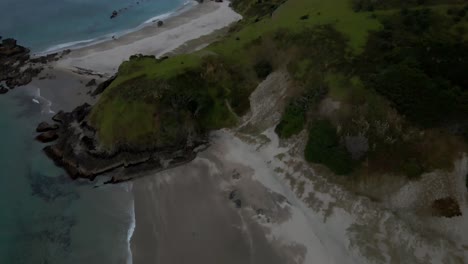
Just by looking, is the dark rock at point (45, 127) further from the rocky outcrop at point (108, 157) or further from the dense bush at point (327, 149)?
the dense bush at point (327, 149)

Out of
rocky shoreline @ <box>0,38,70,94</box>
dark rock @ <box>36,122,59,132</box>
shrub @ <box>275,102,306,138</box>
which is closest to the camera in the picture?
shrub @ <box>275,102,306,138</box>

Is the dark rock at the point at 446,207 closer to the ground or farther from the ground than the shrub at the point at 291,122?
closer to the ground

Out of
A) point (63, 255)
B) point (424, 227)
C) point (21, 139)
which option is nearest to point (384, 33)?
point (424, 227)

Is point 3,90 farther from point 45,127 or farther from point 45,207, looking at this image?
point 45,207

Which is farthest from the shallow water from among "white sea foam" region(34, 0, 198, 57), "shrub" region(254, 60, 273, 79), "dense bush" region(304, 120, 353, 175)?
"white sea foam" region(34, 0, 198, 57)

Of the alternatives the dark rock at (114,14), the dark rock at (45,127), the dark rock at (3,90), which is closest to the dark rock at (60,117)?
the dark rock at (45,127)

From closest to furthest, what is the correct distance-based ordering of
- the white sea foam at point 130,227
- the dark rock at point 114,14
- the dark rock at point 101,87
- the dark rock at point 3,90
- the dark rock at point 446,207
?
the white sea foam at point 130,227 → the dark rock at point 446,207 → the dark rock at point 101,87 → the dark rock at point 3,90 → the dark rock at point 114,14

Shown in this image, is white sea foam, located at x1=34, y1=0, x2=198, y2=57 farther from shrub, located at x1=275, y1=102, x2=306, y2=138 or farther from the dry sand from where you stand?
shrub, located at x1=275, y1=102, x2=306, y2=138

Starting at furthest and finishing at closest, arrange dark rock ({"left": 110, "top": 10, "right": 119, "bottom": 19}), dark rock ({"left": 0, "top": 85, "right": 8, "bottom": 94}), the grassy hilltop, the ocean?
dark rock ({"left": 110, "top": 10, "right": 119, "bottom": 19}) → dark rock ({"left": 0, "top": 85, "right": 8, "bottom": 94}) → the grassy hilltop → the ocean
